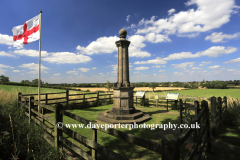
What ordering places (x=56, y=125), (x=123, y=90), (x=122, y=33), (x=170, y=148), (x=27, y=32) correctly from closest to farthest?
1. (x=170, y=148)
2. (x=56, y=125)
3. (x=123, y=90)
4. (x=122, y=33)
5. (x=27, y=32)

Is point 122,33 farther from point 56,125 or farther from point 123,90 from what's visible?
point 56,125

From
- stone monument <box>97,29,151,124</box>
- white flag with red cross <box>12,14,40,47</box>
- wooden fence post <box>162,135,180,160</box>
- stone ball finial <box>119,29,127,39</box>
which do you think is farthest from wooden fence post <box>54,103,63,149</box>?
white flag with red cross <box>12,14,40,47</box>

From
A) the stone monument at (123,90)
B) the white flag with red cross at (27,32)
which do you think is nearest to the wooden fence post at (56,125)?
the stone monument at (123,90)

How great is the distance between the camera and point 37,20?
23.9 ft

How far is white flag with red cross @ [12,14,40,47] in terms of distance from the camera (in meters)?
7.32

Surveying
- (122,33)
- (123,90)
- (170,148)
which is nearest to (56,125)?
(170,148)

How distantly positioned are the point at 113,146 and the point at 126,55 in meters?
5.27

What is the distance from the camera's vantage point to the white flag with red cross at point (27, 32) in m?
7.32

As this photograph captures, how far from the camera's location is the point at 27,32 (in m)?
7.63

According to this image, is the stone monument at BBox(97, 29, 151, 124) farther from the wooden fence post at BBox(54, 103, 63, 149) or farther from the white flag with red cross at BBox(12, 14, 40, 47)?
the white flag with red cross at BBox(12, 14, 40, 47)

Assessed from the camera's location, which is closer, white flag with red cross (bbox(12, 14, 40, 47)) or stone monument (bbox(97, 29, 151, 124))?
stone monument (bbox(97, 29, 151, 124))

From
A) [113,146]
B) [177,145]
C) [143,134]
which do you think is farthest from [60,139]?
[143,134]

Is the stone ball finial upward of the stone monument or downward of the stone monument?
upward

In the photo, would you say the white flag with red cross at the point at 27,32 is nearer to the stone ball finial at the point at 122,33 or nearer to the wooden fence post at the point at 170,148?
the stone ball finial at the point at 122,33
